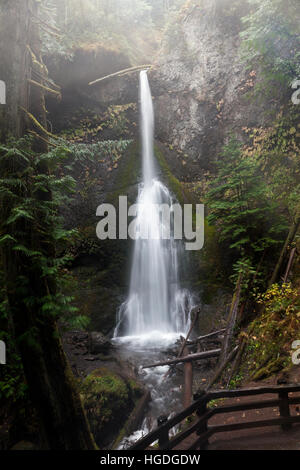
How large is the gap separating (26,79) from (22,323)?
3686mm

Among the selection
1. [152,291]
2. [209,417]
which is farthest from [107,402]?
[152,291]

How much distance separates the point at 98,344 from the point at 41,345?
19.5 feet

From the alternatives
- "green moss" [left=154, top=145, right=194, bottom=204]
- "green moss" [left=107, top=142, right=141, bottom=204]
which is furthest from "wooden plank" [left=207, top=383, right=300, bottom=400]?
"green moss" [left=107, top=142, right=141, bottom=204]

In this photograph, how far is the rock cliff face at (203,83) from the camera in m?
14.8

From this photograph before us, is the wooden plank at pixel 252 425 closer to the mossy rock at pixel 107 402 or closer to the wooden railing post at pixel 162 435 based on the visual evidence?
the wooden railing post at pixel 162 435

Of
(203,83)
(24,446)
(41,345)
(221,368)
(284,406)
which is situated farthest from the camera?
(203,83)

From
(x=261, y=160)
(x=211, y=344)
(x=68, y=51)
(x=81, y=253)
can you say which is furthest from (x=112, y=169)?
(x=211, y=344)

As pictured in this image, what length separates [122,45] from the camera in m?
16.8

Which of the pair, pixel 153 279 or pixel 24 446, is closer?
pixel 24 446

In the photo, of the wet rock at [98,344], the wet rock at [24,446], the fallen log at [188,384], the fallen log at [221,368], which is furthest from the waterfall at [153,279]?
the wet rock at [24,446]

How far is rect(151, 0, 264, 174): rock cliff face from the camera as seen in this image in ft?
48.7

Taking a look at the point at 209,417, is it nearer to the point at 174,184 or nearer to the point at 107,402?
the point at 107,402

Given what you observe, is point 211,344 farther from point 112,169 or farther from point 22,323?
point 112,169

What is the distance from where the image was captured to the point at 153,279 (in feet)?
41.2
